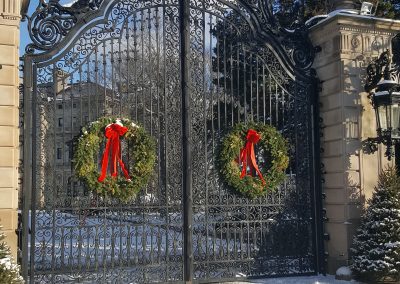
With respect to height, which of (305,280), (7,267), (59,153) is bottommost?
(305,280)

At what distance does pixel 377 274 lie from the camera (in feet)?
27.7

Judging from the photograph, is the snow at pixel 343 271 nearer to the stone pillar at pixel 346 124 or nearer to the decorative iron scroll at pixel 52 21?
the stone pillar at pixel 346 124

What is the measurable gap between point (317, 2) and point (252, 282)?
32.5 feet

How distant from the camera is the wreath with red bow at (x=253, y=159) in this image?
9.03 m

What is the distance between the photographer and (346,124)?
9336 millimetres

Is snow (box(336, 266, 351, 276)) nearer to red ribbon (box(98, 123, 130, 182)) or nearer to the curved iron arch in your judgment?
the curved iron arch

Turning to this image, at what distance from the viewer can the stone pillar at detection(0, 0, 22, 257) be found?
771 cm

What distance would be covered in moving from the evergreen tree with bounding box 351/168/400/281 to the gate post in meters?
5.19

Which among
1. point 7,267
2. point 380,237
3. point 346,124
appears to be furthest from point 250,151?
point 7,267

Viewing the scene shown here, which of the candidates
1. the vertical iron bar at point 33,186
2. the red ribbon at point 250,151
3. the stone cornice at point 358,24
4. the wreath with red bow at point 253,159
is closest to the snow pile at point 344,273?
the wreath with red bow at point 253,159

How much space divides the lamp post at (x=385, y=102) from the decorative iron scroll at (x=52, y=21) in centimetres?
477

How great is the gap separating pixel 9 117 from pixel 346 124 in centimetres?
535

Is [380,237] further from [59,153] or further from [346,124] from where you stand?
[59,153]

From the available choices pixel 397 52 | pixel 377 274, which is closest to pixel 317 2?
pixel 397 52
